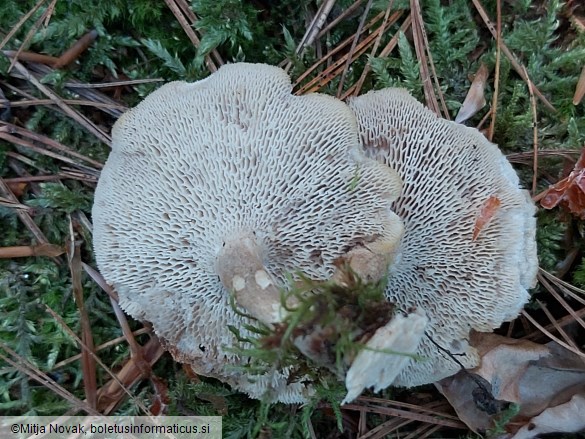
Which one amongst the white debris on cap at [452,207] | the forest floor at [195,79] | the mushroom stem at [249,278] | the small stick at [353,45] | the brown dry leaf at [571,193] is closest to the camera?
the mushroom stem at [249,278]

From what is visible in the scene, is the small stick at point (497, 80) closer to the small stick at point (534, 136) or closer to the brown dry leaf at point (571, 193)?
the small stick at point (534, 136)

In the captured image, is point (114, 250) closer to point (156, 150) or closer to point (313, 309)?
point (156, 150)

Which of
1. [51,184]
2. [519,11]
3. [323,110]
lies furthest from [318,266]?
[519,11]

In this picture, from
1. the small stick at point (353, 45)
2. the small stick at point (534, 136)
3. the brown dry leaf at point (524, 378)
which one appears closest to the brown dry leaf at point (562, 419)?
the brown dry leaf at point (524, 378)

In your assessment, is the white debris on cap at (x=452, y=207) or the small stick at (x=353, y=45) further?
the small stick at (x=353, y=45)

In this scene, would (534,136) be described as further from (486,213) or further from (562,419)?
(562,419)

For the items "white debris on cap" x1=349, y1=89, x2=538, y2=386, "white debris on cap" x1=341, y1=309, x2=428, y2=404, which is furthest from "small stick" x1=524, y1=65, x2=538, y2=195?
"white debris on cap" x1=341, y1=309, x2=428, y2=404
